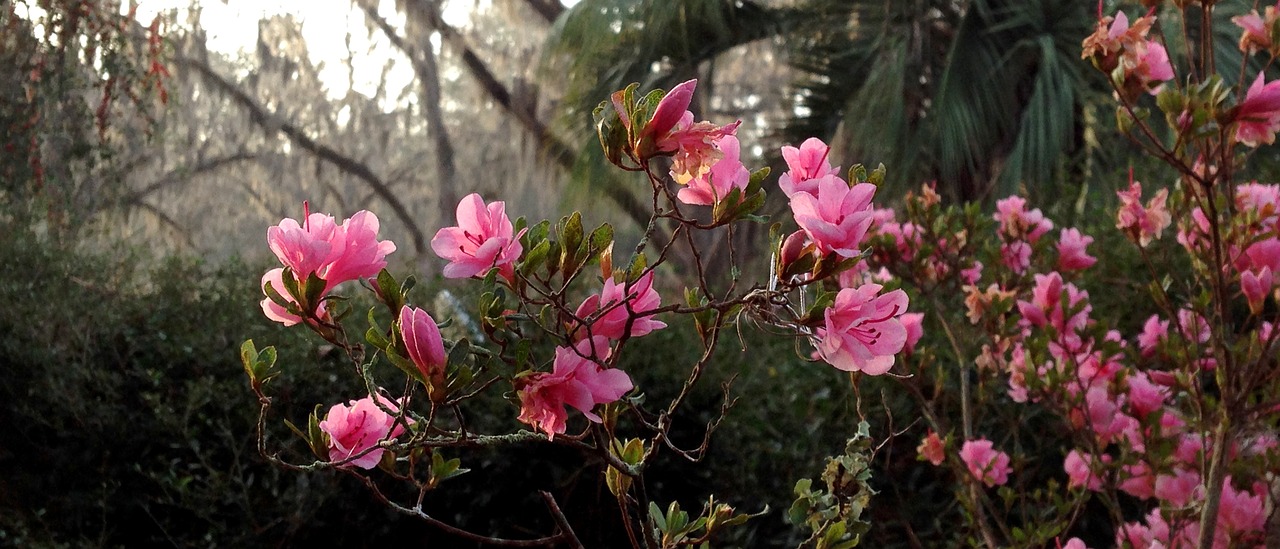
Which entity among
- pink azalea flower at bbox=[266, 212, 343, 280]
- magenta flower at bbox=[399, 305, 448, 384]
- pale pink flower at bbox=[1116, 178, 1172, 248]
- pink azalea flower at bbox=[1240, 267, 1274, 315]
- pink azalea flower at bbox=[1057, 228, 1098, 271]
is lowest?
pink azalea flower at bbox=[1057, 228, 1098, 271]

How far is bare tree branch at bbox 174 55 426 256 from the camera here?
8062 millimetres

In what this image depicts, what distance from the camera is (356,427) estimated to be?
0.77m

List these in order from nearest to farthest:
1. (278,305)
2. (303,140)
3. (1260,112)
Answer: (278,305)
(1260,112)
(303,140)

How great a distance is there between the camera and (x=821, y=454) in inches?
92.5

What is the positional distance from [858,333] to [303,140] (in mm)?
8660

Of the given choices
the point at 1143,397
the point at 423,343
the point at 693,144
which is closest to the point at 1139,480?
the point at 1143,397

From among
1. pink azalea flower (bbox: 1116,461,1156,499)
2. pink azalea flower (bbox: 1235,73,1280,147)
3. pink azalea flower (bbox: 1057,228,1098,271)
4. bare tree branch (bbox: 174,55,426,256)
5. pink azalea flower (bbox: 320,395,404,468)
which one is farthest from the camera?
bare tree branch (bbox: 174,55,426,256)

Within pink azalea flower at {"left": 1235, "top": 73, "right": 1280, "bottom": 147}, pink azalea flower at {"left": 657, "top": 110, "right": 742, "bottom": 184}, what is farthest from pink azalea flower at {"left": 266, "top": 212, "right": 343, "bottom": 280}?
pink azalea flower at {"left": 1235, "top": 73, "right": 1280, "bottom": 147}

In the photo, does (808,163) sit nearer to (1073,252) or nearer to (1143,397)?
(1143,397)

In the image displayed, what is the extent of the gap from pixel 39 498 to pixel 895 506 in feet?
7.01

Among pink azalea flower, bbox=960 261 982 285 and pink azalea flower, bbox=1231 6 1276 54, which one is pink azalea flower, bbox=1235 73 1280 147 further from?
pink azalea flower, bbox=960 261 982 285

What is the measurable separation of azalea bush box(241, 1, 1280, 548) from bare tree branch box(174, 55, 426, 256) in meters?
6.07

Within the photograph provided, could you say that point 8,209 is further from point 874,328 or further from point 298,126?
point 298,126

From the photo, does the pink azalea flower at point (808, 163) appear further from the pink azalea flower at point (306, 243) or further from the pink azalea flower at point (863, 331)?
the pink azalea flower at point (306, 243)
